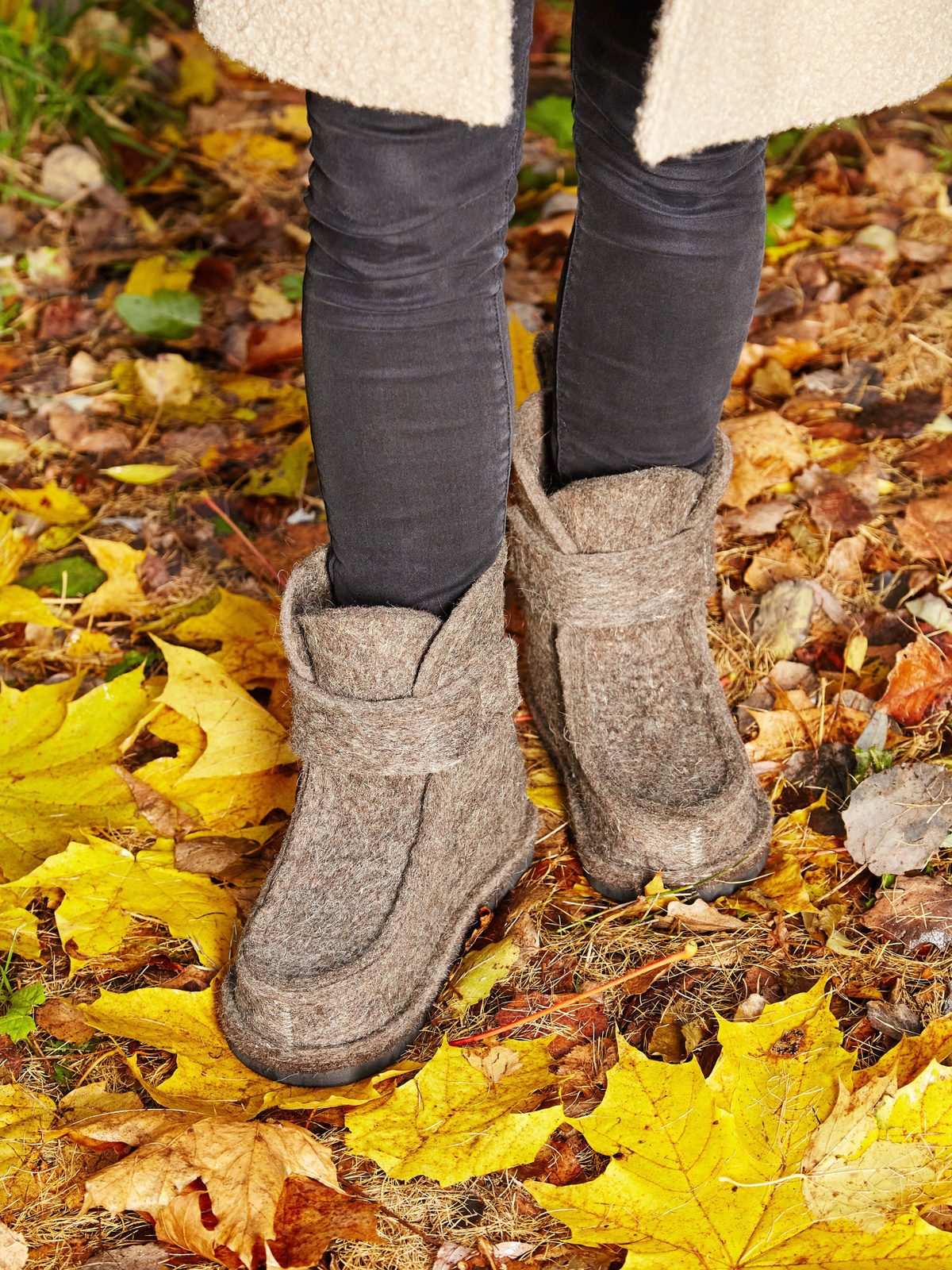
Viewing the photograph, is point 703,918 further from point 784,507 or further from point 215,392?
point 215,392

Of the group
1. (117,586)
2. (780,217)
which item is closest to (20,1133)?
(117,586)

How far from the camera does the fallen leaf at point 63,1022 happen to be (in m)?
1.06

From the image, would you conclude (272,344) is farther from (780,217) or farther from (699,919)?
(699,919)

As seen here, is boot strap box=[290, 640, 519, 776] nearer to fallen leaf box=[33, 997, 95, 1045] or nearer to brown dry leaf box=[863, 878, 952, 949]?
fallen leaf box=[33, 997, 95, 1045]

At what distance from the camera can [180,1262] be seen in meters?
0.87

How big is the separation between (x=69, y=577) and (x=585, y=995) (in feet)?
3.41

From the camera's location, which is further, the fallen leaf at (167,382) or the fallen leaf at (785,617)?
the fallen leaf at (167,382)

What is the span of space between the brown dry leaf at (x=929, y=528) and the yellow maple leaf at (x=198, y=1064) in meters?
1.07

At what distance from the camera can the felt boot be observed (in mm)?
1097

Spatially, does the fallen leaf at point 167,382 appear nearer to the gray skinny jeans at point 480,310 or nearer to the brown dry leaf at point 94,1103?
the gray skinny jeans at point 480,310

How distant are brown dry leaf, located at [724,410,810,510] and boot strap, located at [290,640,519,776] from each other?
2.81 feet

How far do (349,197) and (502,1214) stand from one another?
818 millimetres

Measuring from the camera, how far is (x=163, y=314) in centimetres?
215

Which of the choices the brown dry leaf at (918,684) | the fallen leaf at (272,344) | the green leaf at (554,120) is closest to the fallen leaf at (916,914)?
the brown dry leaf at (918,684)
